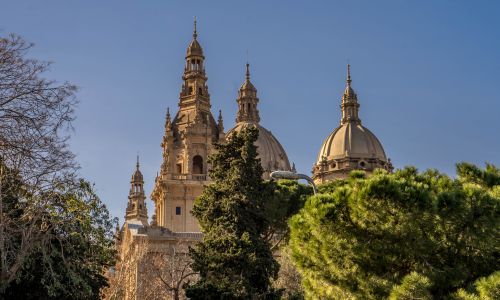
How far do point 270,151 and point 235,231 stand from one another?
58.9 m

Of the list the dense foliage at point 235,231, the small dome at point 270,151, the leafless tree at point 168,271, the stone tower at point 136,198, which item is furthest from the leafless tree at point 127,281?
the stone tower at point 136,198

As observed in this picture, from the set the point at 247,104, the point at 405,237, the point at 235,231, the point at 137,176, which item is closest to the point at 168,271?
the point at 235,231

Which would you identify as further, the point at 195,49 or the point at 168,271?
the point at 195,49

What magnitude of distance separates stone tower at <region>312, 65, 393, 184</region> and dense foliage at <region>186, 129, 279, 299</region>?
5268cm

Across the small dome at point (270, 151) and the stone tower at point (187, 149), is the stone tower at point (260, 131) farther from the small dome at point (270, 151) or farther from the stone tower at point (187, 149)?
the stone tower at point (187, 149)

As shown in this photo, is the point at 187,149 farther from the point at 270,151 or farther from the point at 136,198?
the point at 136,198

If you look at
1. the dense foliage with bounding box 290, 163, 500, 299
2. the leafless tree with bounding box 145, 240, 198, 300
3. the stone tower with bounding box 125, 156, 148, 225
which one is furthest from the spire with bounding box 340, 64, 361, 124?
the dense foliage with bounding box 290, 163, 500, 299

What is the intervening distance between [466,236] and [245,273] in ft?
43.6

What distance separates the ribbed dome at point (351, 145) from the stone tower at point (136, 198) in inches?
1124

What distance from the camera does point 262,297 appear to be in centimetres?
3459

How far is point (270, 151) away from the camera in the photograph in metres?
94.8

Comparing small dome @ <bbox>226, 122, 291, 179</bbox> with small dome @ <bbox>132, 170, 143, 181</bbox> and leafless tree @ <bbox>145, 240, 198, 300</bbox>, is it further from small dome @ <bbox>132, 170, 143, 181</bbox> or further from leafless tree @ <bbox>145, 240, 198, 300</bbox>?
leafless tree @ <bbox>145, 240, 198, 300</bbox>

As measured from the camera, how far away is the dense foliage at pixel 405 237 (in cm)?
2308

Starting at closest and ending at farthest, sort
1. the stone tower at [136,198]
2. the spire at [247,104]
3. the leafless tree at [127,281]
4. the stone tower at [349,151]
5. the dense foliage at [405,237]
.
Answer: the dense foliage at [405,237]
the leafless tree at [127,281]
the stone tower at [349,151]
the spire at [247,104]
the stone tower at [136,198]
